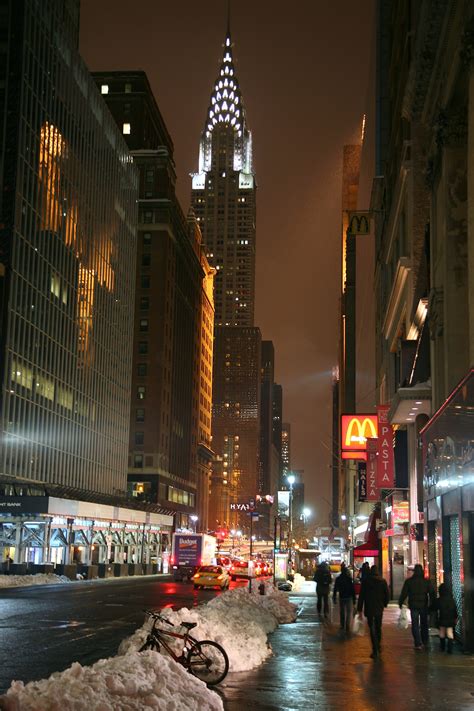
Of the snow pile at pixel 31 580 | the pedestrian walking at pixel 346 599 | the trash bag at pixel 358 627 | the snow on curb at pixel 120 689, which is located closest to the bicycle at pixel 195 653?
the snow on curb at pixel 120 689

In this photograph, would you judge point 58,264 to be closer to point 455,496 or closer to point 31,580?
point 31,580

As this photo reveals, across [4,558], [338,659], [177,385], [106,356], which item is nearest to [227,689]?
[338,659]

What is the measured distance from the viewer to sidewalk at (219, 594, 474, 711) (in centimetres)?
1168

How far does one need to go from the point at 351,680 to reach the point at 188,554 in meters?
53.8

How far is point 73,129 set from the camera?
85688 mm

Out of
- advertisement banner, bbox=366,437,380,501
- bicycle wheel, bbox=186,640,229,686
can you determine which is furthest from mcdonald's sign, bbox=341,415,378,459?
bicycle wheel, bbox=186,640,229,686

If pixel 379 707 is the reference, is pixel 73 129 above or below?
above

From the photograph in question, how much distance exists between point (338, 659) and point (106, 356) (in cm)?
8271

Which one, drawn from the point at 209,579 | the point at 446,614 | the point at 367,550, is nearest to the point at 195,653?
the point at 446,614

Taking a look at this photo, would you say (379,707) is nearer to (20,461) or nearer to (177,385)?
(20,461)

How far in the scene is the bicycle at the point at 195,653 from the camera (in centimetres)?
1283

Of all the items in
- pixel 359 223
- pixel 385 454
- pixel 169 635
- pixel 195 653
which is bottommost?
pixel 195 653

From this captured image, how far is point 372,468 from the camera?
40875mm

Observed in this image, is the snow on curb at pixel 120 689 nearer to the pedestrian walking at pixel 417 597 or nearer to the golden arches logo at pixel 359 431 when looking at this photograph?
the pedestrian walking at pixel 417 597
